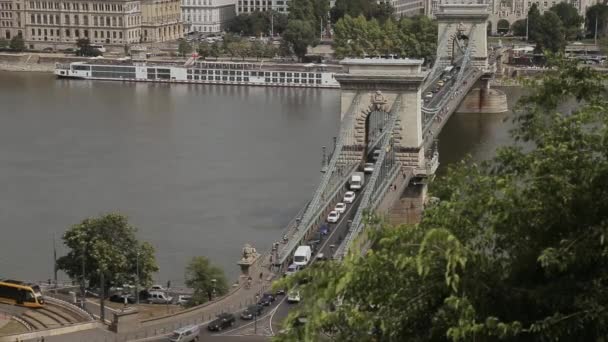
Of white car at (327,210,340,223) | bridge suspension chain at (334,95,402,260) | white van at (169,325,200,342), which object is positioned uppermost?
bridge suspension chain at (334,95,402,260)

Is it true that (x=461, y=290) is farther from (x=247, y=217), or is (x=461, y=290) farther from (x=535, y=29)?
(x=535, y=29)

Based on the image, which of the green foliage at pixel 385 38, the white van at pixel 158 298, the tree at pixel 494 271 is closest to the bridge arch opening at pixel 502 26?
the green foliage at pixel 385 38

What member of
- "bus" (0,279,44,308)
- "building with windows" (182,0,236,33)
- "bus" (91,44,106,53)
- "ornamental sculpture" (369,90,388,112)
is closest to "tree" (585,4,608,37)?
"building with windows" (182,0,236,33)

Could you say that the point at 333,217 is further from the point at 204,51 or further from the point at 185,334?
the point at 204,51

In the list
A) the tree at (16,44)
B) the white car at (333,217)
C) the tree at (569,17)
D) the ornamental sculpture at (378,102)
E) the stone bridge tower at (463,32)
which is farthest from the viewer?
the tree at (569,17)

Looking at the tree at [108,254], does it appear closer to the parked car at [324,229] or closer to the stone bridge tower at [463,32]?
the parked car at [324,229]

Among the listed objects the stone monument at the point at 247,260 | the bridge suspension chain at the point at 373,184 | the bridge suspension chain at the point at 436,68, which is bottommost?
the stone monument at the point at 247,260

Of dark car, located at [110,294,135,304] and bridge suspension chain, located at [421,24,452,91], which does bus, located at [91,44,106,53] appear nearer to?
bridge suspension chain, located at [421,24,452,91]
